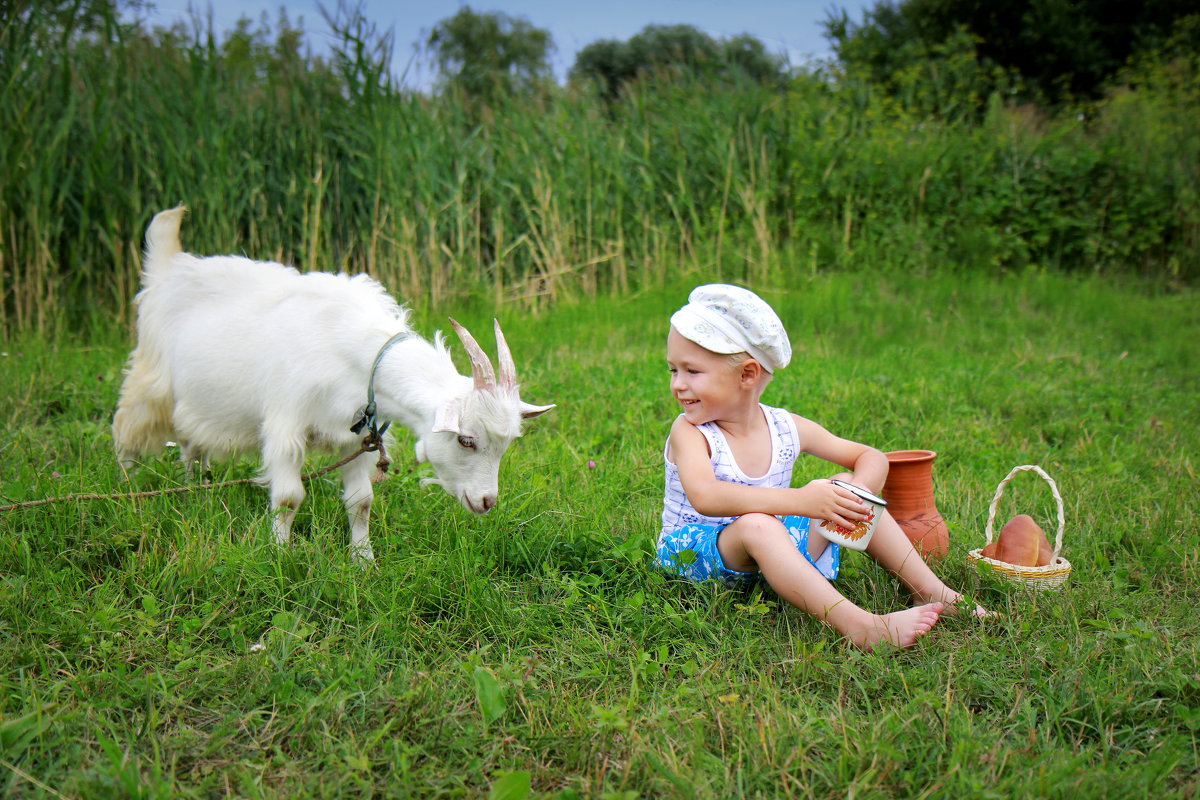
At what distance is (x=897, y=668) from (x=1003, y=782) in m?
0.46

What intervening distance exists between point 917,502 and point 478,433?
4.94 feet

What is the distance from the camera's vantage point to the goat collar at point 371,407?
2.92 metres

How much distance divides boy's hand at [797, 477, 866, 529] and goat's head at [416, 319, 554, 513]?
0.89 metres

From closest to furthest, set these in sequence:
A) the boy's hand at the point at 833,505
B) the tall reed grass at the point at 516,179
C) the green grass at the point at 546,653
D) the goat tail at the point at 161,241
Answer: the green grass at the point at 546,653 → the boy's hand at the point at 833,505 → the goat tail at the point at 161,241 → the tall reed grass at the point at 516,179

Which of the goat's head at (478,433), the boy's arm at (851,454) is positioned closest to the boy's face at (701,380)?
the boy's arm at (851,454)

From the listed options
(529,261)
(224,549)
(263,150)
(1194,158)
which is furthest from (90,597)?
(1194,158)

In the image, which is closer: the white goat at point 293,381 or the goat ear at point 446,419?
the goat ear at point 446,419

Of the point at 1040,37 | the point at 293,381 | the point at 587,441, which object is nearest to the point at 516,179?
the point at 587,441

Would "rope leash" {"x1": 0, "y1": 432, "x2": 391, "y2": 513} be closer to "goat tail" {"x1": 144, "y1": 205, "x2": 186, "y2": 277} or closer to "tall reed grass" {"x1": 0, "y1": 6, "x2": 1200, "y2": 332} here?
"goat tail" {"x1": 144, "y1": 205, "x2": 186, "y2": 277}

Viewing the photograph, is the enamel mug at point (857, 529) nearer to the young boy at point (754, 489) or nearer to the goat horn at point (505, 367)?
the young boy at point (754, 489)

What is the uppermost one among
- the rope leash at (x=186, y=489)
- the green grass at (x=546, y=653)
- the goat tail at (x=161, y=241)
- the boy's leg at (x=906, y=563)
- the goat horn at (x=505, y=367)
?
the goat tail at (x=161, y=241)

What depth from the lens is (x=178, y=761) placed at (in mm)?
1854

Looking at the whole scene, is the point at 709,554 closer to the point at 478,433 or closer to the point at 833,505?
the point at 833,505

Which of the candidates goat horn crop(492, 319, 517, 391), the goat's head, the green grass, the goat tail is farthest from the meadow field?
the goat tail
